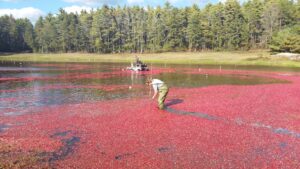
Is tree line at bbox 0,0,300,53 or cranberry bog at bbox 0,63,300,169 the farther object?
tree line at bbox 0,0,300,53

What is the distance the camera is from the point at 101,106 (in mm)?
25875

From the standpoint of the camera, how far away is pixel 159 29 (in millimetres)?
139250

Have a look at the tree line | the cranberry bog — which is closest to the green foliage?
the tree line

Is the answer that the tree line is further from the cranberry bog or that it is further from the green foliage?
the cranberry bog

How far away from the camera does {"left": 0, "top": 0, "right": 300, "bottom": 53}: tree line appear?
416ft

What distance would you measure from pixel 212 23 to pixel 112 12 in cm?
4949

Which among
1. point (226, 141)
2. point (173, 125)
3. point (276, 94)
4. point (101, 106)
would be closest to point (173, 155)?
point (226, 141)

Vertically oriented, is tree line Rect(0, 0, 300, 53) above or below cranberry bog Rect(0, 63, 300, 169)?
above

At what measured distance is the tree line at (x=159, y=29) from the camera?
416 ft

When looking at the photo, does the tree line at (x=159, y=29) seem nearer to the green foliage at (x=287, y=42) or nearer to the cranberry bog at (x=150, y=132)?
the green foliage at (x=287, y=42)

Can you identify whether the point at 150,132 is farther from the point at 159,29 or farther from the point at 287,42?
the point at 159,29

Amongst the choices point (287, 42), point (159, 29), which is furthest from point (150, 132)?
point (159, 29)

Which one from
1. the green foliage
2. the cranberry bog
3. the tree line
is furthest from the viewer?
the tree line

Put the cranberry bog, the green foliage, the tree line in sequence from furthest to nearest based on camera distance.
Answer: the tree line
the green foliage
the cranberry bog
